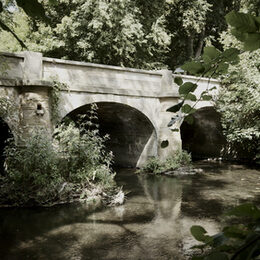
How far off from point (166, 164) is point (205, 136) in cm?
616

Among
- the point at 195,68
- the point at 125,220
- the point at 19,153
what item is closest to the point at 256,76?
the point at 125,220

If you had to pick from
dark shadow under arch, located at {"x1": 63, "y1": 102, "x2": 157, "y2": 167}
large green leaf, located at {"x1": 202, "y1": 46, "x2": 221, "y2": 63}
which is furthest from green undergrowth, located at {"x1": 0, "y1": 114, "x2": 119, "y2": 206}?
large green leaf, located at {"x1": 202, "y1": 46, "x2": 221, "y2": 63}

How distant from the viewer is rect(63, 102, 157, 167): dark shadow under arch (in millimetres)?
11107

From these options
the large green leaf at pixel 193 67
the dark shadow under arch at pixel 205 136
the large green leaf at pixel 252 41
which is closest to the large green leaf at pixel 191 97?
the large green leaf at pixel 193 67

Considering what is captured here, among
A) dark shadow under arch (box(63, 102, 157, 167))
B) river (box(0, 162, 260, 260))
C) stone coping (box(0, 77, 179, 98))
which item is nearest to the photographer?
river (box(0, 162, 260, 260))

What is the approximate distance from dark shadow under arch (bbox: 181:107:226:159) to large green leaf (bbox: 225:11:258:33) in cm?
1397

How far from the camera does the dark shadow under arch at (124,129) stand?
11.1 m

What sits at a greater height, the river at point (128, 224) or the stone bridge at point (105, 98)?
the stone bridge at point (105, 98)

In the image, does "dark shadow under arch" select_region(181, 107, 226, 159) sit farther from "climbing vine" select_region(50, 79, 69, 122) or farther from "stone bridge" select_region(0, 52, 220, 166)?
"climbing vine" select_region(50, 79, 69, 122)

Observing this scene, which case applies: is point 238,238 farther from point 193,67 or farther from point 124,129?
point 124,129

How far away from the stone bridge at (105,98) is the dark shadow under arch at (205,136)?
7.08ft

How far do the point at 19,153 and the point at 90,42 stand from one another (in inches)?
294

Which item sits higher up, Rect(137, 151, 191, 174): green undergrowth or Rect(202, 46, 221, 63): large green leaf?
Rect(202, 46, 221, 63): large green leaf

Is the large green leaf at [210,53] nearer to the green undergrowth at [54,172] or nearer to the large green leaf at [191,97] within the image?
the large green leaf at [191,97]
